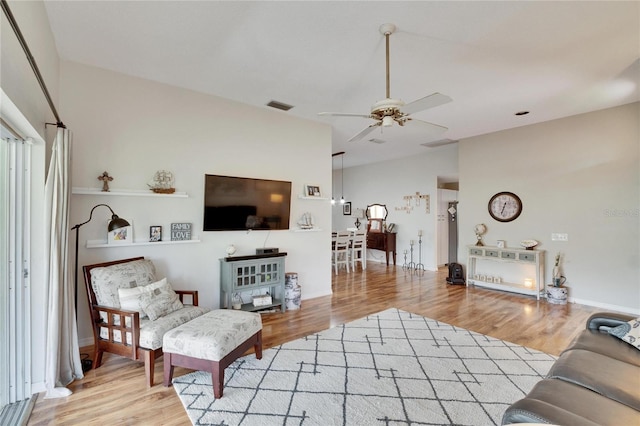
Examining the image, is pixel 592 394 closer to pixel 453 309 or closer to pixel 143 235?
pixel 453 309

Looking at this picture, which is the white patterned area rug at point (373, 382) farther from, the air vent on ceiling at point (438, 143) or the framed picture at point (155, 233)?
the air vent on ceiling at point (438, 143)

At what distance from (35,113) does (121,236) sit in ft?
5.12

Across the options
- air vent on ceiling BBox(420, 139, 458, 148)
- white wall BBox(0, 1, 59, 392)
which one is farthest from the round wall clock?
white wall BBox(0, 1, 59, 392)

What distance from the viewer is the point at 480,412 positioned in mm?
2121

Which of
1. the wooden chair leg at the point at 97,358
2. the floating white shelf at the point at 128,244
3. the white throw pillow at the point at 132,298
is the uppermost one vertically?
the floating white shelf at the point at 128,244

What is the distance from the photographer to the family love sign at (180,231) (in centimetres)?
375

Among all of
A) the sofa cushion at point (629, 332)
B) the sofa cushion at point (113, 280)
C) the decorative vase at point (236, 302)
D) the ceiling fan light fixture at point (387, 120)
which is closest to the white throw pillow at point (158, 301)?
the sofa cushion at point (113, 280)

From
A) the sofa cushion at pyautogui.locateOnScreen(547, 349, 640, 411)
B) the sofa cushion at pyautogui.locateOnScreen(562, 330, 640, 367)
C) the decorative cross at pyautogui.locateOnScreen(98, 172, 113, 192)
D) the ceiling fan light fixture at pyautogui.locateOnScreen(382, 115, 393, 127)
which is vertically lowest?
the sofa cushion at pyautogui.locateOnScreen(562, 330, 640, 367)

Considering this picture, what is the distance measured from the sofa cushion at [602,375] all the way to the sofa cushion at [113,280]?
3.34 m

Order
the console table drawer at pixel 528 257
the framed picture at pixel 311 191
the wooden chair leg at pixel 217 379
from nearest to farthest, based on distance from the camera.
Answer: the wooden chair leg at pixel 217 379, the framed picture at pixel 311 191, the console table drawer at pixel 528 257

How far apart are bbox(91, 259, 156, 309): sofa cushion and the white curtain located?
19 cm

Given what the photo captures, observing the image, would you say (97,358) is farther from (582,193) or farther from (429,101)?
(582,193)

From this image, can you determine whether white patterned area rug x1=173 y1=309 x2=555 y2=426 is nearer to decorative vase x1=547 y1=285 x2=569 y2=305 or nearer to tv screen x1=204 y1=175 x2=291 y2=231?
tv screen x1=204 y1=175 x2=291 y2=231

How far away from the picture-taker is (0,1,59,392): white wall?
1.74 metres
